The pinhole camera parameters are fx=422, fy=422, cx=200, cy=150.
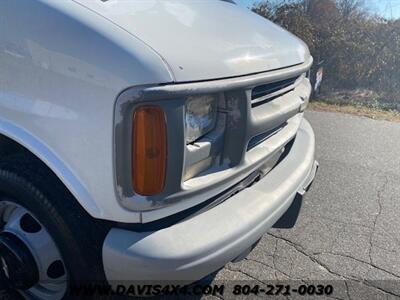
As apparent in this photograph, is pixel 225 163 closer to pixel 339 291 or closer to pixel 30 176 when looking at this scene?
pixel 30 176

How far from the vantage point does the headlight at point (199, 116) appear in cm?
185

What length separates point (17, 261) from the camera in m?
2.04

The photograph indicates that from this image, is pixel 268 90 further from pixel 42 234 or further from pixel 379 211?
pixel 379 211

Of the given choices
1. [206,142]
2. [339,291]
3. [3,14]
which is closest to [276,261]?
[339,291]

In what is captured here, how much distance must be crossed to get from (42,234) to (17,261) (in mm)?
180

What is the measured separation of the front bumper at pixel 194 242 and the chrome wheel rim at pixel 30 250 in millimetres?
427

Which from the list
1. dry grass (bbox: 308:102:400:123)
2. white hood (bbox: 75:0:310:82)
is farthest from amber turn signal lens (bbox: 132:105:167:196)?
dry grass (bbox: 308:102:400:123)

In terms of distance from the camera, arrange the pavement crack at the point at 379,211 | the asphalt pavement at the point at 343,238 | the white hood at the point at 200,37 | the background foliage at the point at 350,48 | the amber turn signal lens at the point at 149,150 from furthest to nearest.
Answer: the background foliage at the point at 350,48, the pavement crack at the point at 379,211, the asphalt pavement at the point at 343,238, the white hood at the point at 200,37, the amber turn signal lens at the point at 149,150

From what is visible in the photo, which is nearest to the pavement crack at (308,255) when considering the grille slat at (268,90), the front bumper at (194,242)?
the front bumper at (194,242)

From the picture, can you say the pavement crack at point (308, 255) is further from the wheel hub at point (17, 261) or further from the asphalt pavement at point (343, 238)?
the wheel hub at point (17, 261)

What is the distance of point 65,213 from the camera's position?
6.16ft

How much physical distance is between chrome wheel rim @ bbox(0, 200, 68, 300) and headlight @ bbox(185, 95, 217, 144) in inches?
32.6

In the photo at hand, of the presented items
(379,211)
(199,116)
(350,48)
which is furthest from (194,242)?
(350,48)

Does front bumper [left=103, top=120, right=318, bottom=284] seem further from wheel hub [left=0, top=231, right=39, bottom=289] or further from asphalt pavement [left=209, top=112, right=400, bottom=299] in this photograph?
asphalt pavement [left=209, top=112, right=400, bottom=299]
